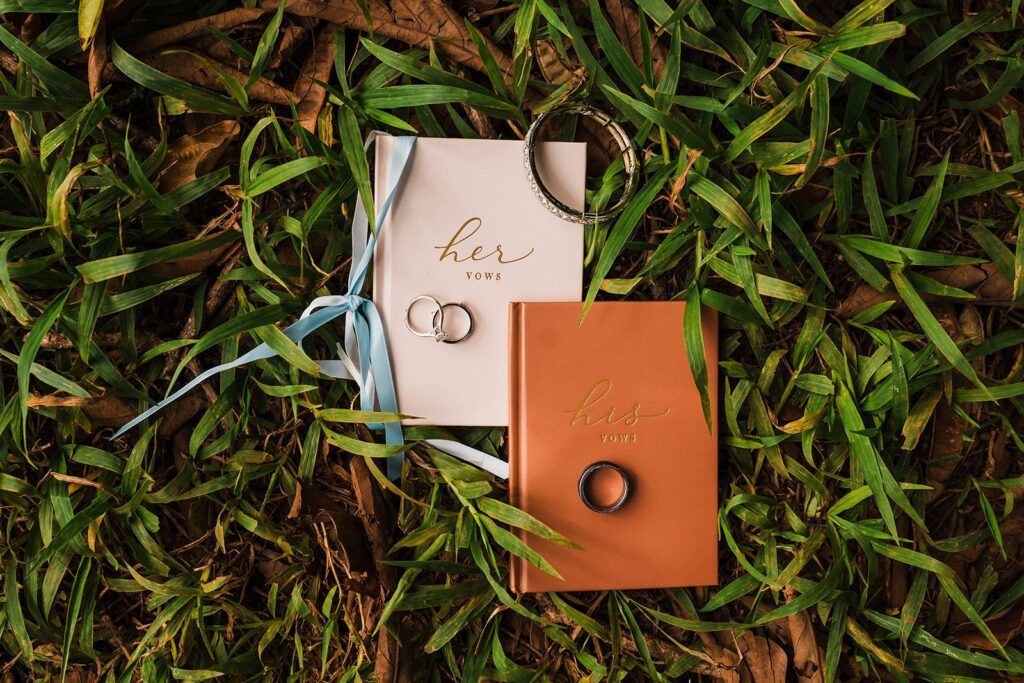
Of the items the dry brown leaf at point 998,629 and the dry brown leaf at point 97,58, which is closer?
the dry brown leaf at point 97,58

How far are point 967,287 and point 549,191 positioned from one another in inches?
24.2

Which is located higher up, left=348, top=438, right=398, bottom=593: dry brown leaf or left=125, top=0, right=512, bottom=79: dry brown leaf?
left=125, top=0, right=512, bottom=79: dry brown leaf

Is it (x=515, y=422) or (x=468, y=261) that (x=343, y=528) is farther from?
(x=468, y=261)

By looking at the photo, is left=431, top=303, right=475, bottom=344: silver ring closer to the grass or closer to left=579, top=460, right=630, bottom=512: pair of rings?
the grass

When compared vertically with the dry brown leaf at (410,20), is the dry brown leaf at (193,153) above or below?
below

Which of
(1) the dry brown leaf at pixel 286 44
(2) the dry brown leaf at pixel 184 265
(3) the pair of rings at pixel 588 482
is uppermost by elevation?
(1) the dry brown leaf at pixel 286 44

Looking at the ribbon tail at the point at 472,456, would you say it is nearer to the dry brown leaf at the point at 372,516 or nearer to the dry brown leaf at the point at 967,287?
the dry brown leaf at the point at 372,516

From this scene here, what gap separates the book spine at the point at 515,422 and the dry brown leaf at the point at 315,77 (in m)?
0.38

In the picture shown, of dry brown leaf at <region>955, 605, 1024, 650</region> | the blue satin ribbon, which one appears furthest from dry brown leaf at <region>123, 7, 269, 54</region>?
dry brown leaf at <region>955, 605, 1024, 650</region>

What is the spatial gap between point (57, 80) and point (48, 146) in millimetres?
91

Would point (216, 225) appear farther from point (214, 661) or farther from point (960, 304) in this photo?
point (960, 304)

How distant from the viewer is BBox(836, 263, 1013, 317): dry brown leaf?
3.03 feet

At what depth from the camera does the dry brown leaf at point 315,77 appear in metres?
0.91

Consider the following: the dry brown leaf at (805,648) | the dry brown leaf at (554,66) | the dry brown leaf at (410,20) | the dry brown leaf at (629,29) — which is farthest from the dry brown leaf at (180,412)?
the dry brown leaf at (805,648)
